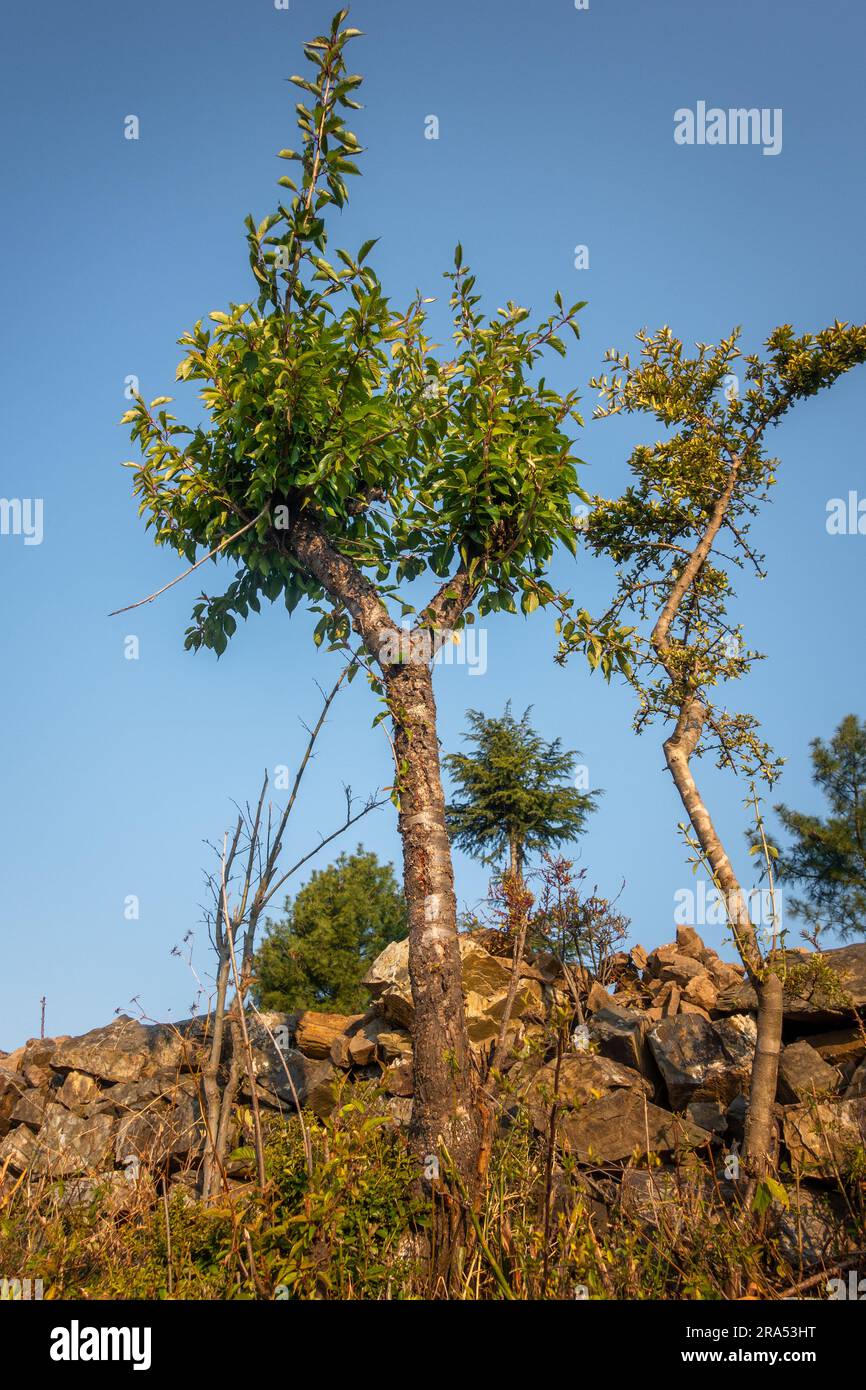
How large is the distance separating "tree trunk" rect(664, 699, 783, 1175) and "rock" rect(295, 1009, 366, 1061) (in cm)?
462

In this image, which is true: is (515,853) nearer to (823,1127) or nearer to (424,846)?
(424,846)

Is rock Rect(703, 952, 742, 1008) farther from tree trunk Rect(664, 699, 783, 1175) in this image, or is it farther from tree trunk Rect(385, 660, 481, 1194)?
tree trunk Rect(385, 660, 481, 1194)

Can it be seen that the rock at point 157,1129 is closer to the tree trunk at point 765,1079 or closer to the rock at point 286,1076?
the rock at point 286,1076

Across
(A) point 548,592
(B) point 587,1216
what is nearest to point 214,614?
(A) point 548,592

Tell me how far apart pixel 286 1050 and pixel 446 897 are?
12.7ft

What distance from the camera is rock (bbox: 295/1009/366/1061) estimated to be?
10.0 metres

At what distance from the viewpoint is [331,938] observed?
58.4 feet

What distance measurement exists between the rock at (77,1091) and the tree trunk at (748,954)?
7.16 metres

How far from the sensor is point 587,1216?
15.1 ft

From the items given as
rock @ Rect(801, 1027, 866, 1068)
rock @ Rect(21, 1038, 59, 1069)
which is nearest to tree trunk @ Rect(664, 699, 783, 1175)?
rock @ Rect(801, 1027, 866, 1068)

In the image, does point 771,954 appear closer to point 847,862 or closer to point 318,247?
point 318,247

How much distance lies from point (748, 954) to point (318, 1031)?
4945mm

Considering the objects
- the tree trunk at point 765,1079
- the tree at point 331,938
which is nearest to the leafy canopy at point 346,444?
the tree trunk at point 765,1079

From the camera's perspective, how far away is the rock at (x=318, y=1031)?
32.8 ft
